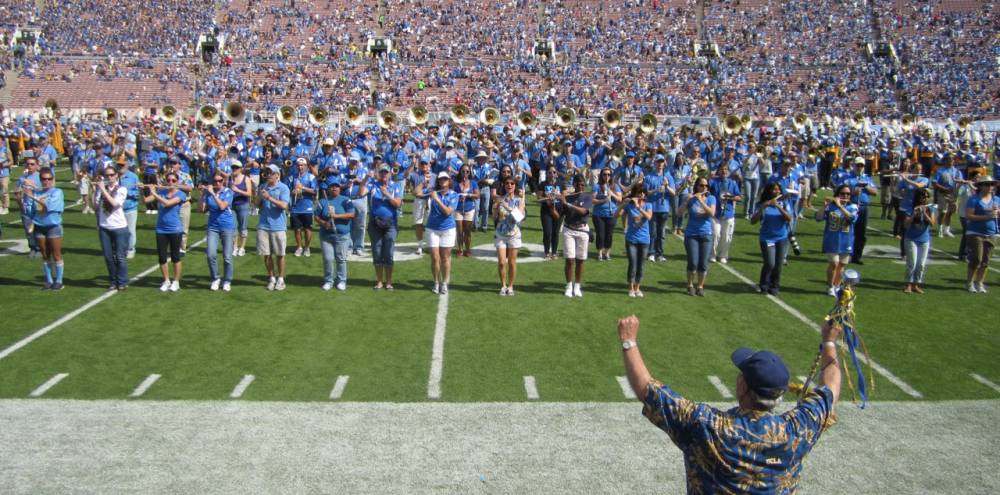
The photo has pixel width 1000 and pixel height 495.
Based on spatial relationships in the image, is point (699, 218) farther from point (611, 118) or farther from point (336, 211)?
point (611, 118)

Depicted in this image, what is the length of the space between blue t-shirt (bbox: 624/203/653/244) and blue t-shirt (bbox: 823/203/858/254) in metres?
2.50

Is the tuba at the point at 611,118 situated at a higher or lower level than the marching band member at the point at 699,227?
higher

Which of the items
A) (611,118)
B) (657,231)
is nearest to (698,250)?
(657,231)

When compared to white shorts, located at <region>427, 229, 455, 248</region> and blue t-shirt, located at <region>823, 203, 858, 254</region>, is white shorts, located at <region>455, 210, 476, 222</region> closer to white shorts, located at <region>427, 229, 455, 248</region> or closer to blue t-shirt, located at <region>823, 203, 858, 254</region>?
white shorts, located at <region>427, 229, 455, 248</region>

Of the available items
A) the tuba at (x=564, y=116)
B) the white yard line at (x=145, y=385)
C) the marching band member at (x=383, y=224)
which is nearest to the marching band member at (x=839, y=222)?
the marching band member at (x=383, y=224)

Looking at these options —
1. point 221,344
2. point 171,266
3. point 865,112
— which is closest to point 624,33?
point 865,112

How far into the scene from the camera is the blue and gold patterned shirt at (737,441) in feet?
10.8

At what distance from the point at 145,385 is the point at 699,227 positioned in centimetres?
717

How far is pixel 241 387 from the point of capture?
7887 millimetres

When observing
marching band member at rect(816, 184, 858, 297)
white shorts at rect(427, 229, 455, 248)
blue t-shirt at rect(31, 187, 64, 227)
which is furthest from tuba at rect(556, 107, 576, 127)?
blue t-shirt at rect(31, 187, 64, 227)

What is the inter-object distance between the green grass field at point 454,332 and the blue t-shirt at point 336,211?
85cm

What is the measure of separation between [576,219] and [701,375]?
140 inches

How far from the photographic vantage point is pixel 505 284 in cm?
1185

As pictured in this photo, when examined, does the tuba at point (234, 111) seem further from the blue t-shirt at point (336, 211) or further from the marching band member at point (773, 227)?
the marching band member at point (773, 227)
